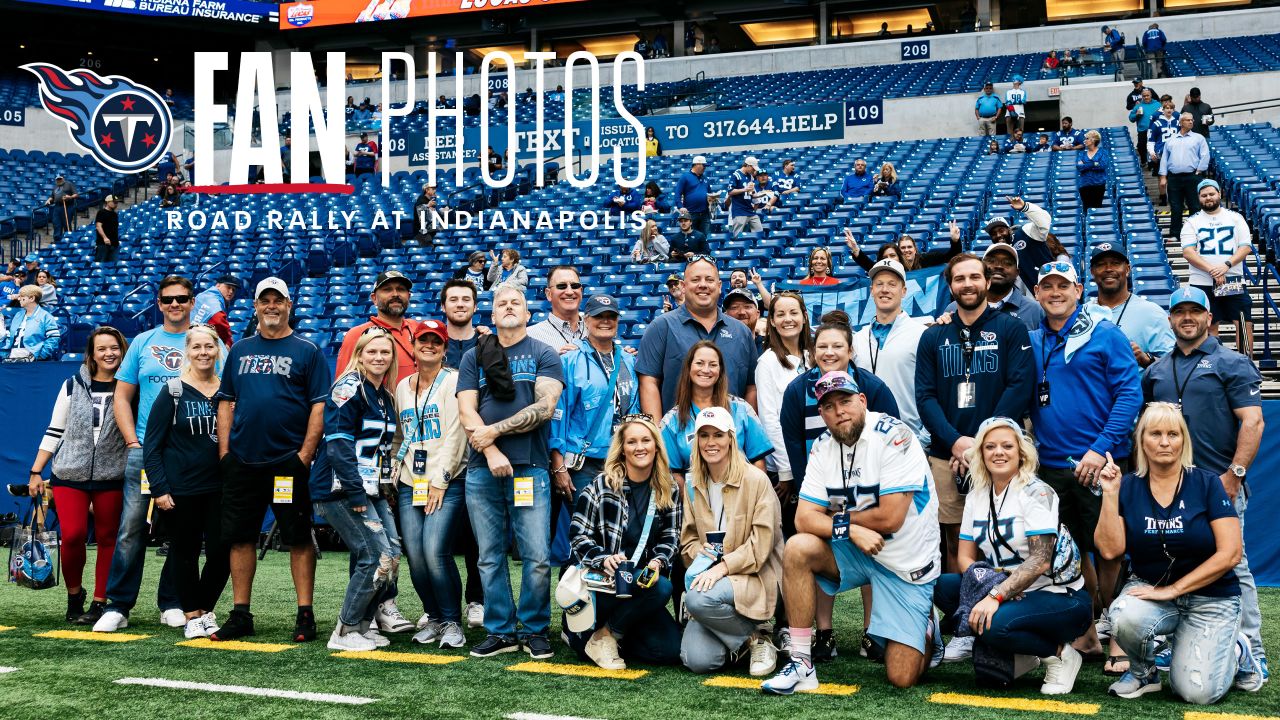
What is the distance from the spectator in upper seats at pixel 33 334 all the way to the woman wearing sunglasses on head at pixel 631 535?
881cm

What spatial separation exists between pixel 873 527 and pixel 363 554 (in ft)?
8.06

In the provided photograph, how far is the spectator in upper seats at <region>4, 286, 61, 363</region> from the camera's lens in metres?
12.1

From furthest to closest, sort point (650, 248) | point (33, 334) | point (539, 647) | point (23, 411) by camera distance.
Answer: point (650, 248)
point (33, 334)
point (23, 411)
point (539, 647)

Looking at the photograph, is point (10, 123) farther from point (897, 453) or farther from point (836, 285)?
point (897, 453)

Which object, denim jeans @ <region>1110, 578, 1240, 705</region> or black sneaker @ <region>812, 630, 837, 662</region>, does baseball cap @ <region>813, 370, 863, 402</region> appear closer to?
black sneaker @ <region>812, 630, 837, 662</region>

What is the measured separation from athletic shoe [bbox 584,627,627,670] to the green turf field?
4.9 inches

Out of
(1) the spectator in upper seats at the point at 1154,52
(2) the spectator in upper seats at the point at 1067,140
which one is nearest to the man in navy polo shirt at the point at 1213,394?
(2) the spectator in upper seats at the point at 1067,140

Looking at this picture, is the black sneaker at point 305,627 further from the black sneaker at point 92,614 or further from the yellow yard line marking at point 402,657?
the black sneaker at point 92,614

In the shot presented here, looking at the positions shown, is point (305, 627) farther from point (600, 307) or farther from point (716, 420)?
point (716, 420)

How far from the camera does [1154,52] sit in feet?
83.5

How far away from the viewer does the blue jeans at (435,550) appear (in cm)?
579

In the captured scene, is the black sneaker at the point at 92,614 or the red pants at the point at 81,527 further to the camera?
the red pants at the point at 81,527

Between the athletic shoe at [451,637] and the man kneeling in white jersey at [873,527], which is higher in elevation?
the man kneeling in white jersey at [873,527]

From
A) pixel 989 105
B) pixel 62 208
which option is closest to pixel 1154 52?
pixel 989 105
